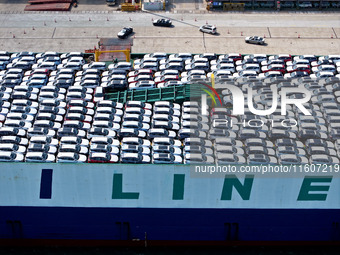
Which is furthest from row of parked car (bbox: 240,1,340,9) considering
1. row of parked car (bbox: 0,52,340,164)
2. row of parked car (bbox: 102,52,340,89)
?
row of parked car (bbox: 0,52,340,164)

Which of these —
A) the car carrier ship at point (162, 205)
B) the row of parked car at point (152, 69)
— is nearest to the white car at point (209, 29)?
the row of parked car at point (152, 69)

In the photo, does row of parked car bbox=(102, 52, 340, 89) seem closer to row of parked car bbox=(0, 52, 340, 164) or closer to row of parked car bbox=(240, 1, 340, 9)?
row of parked car bbox=(0, 52, 340, 164)

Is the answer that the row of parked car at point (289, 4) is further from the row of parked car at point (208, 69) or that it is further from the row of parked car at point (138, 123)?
the row of parked car at point (138, 123)
